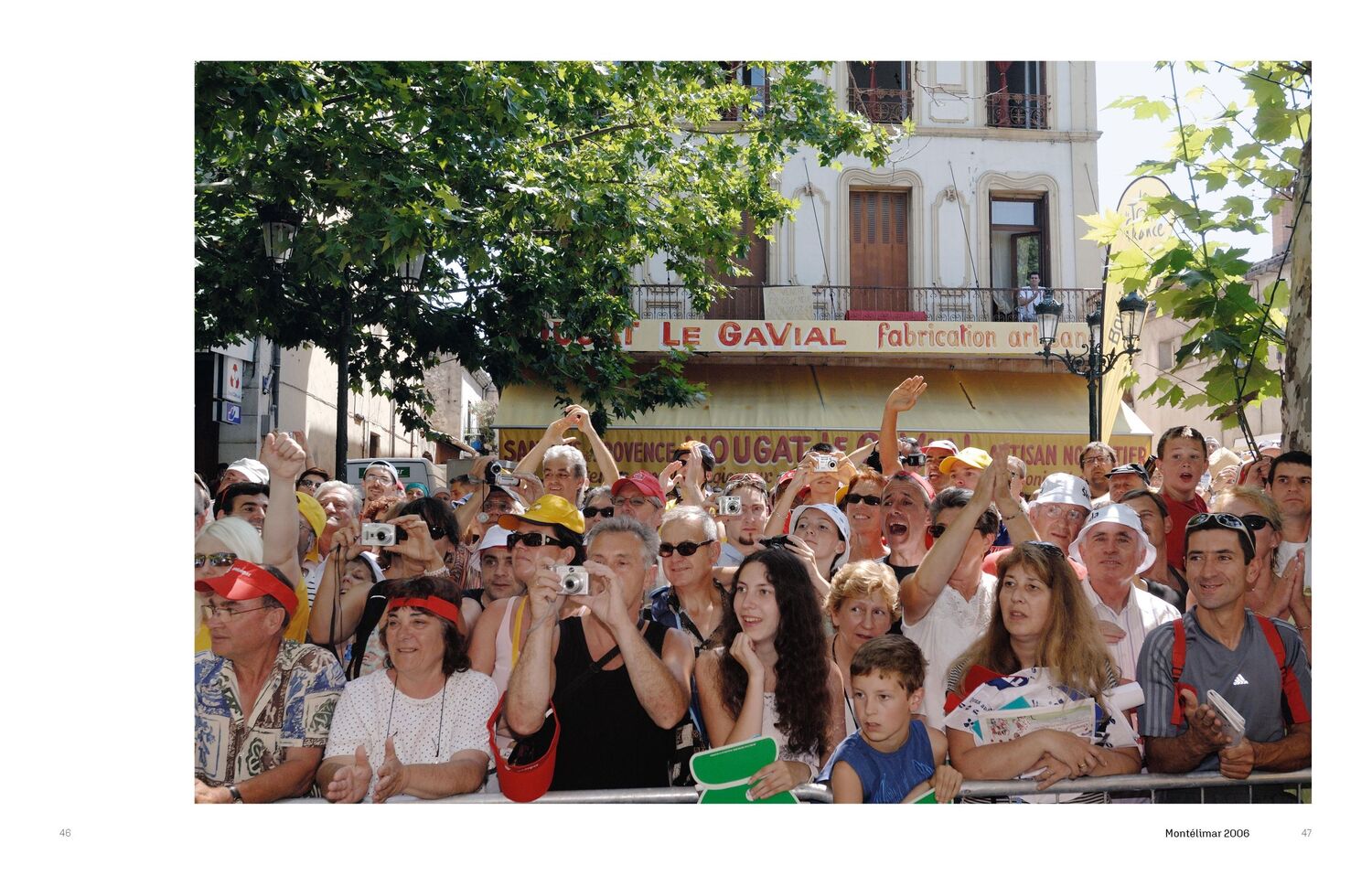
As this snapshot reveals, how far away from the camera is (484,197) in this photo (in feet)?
22.7

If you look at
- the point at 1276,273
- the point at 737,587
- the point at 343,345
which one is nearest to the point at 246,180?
the point at 343,345

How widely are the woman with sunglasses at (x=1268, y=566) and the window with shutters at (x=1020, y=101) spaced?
1503 centimetres

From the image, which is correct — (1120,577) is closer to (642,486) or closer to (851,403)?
(642,486)

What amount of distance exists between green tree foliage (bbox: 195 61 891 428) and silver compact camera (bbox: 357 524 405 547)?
2.02 meters

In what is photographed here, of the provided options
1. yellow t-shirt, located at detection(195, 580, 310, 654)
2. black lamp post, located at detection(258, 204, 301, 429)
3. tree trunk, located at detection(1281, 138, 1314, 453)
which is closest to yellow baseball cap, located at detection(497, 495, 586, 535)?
yellow t-shirt, located at detection(195, 580, 310, 654)

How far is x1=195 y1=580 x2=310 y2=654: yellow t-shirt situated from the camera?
411 centimetres

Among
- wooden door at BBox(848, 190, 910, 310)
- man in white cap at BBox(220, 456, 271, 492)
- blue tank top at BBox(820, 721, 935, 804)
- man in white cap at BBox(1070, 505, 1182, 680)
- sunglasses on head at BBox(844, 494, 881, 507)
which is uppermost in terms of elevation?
wooden door at BBox(848, 190, 910, 310)

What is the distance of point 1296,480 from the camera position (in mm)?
4496

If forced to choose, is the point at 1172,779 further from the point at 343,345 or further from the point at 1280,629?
the point at 343,345

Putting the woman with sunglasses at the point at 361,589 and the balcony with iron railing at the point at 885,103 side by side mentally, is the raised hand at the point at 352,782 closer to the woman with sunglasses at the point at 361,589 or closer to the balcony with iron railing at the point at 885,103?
the woman with sunglasses at the point at 361,589

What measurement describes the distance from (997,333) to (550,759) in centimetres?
1468

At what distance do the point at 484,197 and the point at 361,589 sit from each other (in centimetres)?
318

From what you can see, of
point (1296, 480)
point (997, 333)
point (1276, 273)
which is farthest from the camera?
point (997, 333)

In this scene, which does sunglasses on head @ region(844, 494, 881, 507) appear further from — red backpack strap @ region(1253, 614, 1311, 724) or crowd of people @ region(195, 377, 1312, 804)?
red backpack strap @ region(1253, 614, 1311, 724)
